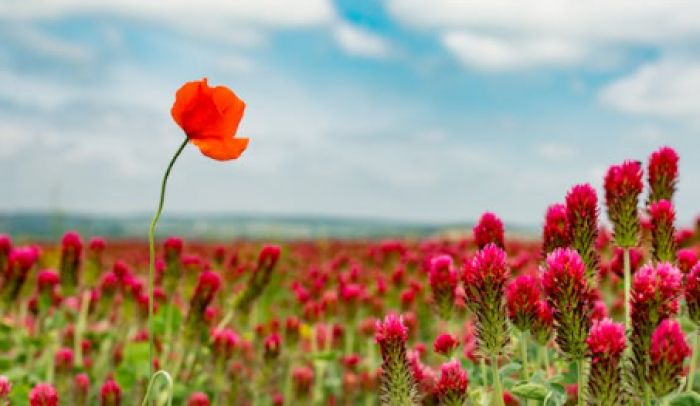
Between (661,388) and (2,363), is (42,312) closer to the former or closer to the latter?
(2,363)

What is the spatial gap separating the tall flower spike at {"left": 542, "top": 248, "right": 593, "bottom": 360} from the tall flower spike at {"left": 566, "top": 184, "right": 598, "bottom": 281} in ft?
1.16

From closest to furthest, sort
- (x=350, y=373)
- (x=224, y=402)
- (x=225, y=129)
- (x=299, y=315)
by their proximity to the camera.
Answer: (x=225, y=129)
(x=224, y=402)
(x=350, y=373)
(x=299, y=315)

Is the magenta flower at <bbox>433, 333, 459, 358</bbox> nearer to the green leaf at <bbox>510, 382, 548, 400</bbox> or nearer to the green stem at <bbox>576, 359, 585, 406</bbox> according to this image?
the green leaf at <bbox>510, 382, 548, 400</bbox>

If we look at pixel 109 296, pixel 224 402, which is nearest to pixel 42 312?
pixel 109 296

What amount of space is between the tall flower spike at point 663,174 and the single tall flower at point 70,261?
2838mm

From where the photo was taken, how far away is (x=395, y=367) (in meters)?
2.05

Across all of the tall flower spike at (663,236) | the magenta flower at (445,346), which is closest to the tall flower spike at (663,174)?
the tall flower spike at (663,236)

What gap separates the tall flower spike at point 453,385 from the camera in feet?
6.89

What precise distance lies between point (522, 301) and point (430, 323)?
3545mm

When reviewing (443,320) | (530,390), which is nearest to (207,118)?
Answer: (530,390)

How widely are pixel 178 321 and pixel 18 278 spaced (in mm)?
1123

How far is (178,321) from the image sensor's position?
184 inches

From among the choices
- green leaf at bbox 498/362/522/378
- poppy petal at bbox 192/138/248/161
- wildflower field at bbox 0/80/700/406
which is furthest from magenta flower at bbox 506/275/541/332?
poppy petal at bbox 192/138/248/161

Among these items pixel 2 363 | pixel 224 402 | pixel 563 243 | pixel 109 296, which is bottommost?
pixel 224 402
